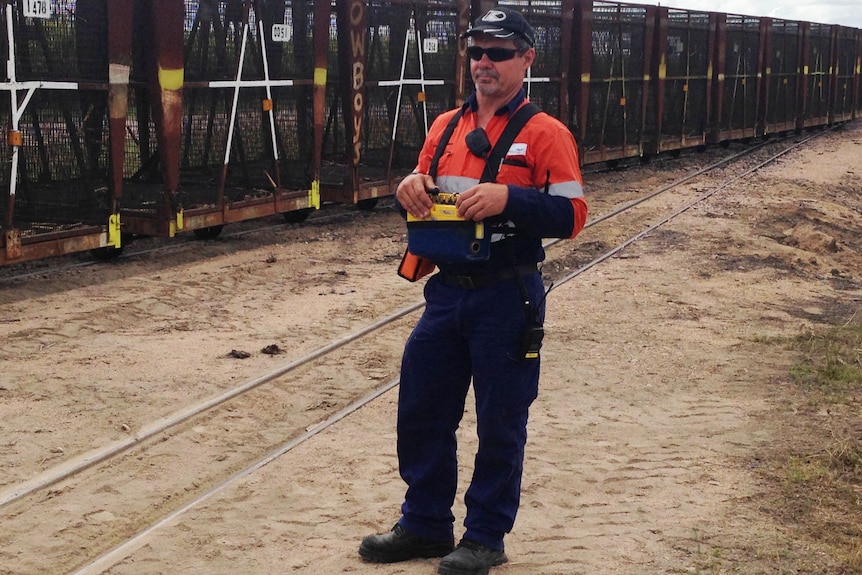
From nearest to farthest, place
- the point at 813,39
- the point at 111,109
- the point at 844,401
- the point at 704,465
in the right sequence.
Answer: the point at 704,465 < the point at 844,401 < the point at 111,109 < the point at 813,39

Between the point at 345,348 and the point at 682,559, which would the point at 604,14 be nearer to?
the point at 345,348

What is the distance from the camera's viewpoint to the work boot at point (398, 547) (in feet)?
14.5

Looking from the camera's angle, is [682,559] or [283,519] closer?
[682,559]

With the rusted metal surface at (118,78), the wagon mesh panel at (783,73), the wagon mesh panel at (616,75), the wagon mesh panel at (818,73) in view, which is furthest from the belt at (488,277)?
the wagon mesh panel at (818,73)

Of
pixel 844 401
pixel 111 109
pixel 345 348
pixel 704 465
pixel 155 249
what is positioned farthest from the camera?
pixel 155 249

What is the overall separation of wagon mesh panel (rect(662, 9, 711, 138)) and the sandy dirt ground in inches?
423

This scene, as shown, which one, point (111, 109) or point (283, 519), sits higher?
point (111, 109)

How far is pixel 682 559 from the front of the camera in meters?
4.52

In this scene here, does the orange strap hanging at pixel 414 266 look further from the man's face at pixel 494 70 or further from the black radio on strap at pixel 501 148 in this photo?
the man's face at pixel 494 70

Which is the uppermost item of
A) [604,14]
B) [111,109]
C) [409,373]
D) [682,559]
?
[604,14]

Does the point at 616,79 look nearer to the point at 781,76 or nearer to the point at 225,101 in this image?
the point at 225,101

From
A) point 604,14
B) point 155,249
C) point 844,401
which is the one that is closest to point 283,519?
point 844,401

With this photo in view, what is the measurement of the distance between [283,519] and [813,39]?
32.5 metres

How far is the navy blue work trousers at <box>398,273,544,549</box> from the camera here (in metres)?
4.06
